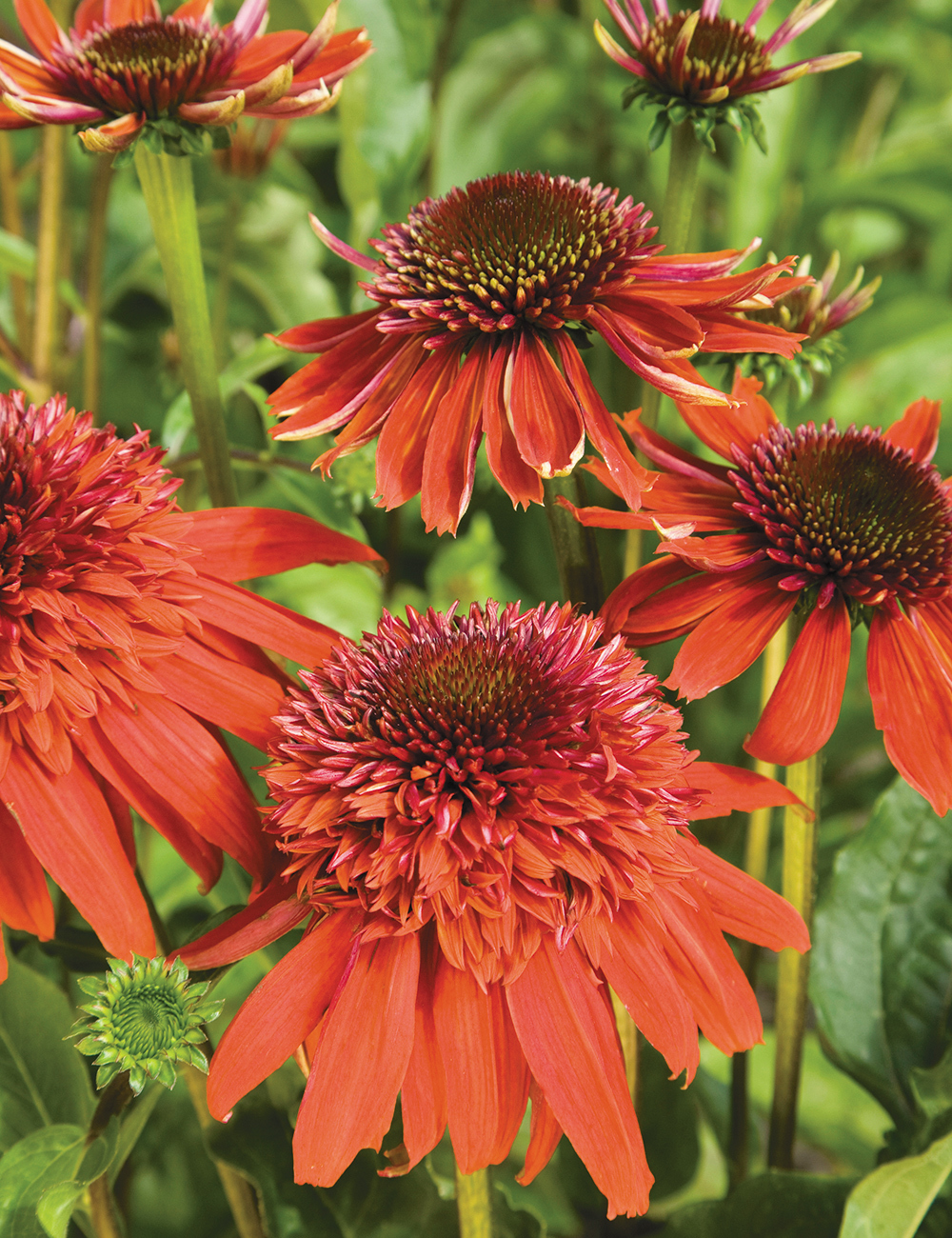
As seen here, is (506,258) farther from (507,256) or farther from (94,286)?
(94,286)

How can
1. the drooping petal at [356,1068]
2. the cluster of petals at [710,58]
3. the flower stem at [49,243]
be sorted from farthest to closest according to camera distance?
the flower stem at [49,243]
the cluster of petals at [710,58]
the drooping petal at [356,1068]

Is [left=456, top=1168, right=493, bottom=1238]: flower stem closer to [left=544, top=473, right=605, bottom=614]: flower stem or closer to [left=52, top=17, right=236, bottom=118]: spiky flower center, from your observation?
[left=544, top=473, right=605, bottom=614]: flower stem

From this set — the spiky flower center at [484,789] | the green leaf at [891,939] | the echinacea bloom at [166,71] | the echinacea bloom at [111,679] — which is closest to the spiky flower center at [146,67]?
the echinacea bloom at [166,71]

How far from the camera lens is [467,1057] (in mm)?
309

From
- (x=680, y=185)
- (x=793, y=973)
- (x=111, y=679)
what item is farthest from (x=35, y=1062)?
(x=680, y=185)

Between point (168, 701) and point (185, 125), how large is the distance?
0.69 ft

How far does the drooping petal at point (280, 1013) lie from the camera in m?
0.31

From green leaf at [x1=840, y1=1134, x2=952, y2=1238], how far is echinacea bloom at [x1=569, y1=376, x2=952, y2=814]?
0.43 feet

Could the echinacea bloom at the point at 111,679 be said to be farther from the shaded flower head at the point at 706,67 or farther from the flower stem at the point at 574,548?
the shaded flower head at the point at 706,67

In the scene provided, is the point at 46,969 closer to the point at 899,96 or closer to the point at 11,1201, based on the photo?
the point at 11,1201

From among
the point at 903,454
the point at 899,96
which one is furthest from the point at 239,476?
the point at 899,96

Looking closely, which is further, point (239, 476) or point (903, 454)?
point (239, 476)

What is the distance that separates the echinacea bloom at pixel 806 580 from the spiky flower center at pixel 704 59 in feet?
0.35

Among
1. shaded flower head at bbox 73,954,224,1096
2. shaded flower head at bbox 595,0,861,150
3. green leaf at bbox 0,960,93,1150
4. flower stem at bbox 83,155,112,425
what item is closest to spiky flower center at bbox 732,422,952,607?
shaded flower head at bbox 595,0,861,150
